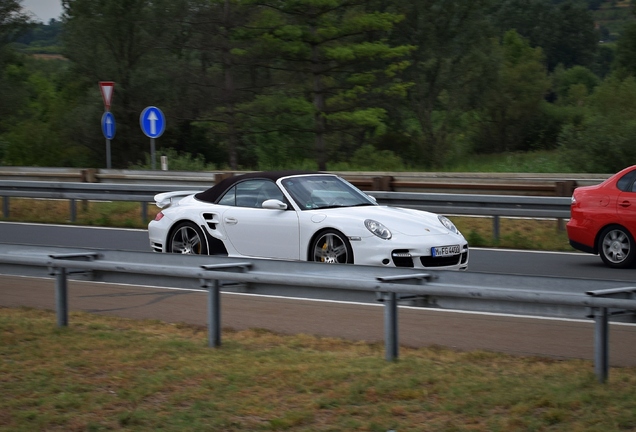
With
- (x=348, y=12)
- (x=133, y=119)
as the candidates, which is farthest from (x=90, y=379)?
(x=133, y=119)

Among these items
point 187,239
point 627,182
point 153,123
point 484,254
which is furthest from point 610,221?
point 153,123

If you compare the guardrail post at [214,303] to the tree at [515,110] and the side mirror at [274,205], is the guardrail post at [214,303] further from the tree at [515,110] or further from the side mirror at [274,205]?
the tree at [515,110]

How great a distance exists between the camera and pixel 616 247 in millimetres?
12742

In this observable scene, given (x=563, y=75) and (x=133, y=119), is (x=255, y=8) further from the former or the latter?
(x=563, y=75)

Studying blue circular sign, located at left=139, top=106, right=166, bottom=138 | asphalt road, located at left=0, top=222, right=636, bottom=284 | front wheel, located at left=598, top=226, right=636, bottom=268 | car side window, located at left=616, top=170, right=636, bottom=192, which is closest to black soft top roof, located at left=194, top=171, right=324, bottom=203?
asphalt road, located at left=0, top=222, right=636, bottom=284

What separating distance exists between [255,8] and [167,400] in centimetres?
3078

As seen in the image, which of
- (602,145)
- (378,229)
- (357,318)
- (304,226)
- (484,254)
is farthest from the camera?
(602,145)

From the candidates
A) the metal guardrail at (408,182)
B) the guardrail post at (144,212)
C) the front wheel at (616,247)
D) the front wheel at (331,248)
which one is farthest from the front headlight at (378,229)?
the guardrail post at (144,212)

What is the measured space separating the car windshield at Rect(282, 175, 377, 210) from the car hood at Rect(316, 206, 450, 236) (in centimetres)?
28

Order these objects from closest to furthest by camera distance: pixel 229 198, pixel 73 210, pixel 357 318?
pixel 357 318 → pixel 229 198 → pixel 73 210

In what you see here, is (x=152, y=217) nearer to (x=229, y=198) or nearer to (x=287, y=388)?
(x=229, y=198)

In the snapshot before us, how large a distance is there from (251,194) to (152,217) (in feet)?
26.7

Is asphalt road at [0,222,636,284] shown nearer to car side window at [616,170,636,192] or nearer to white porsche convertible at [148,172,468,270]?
white porsche convertible at [148,172,468,270]

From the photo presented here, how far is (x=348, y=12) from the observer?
4159 cm
